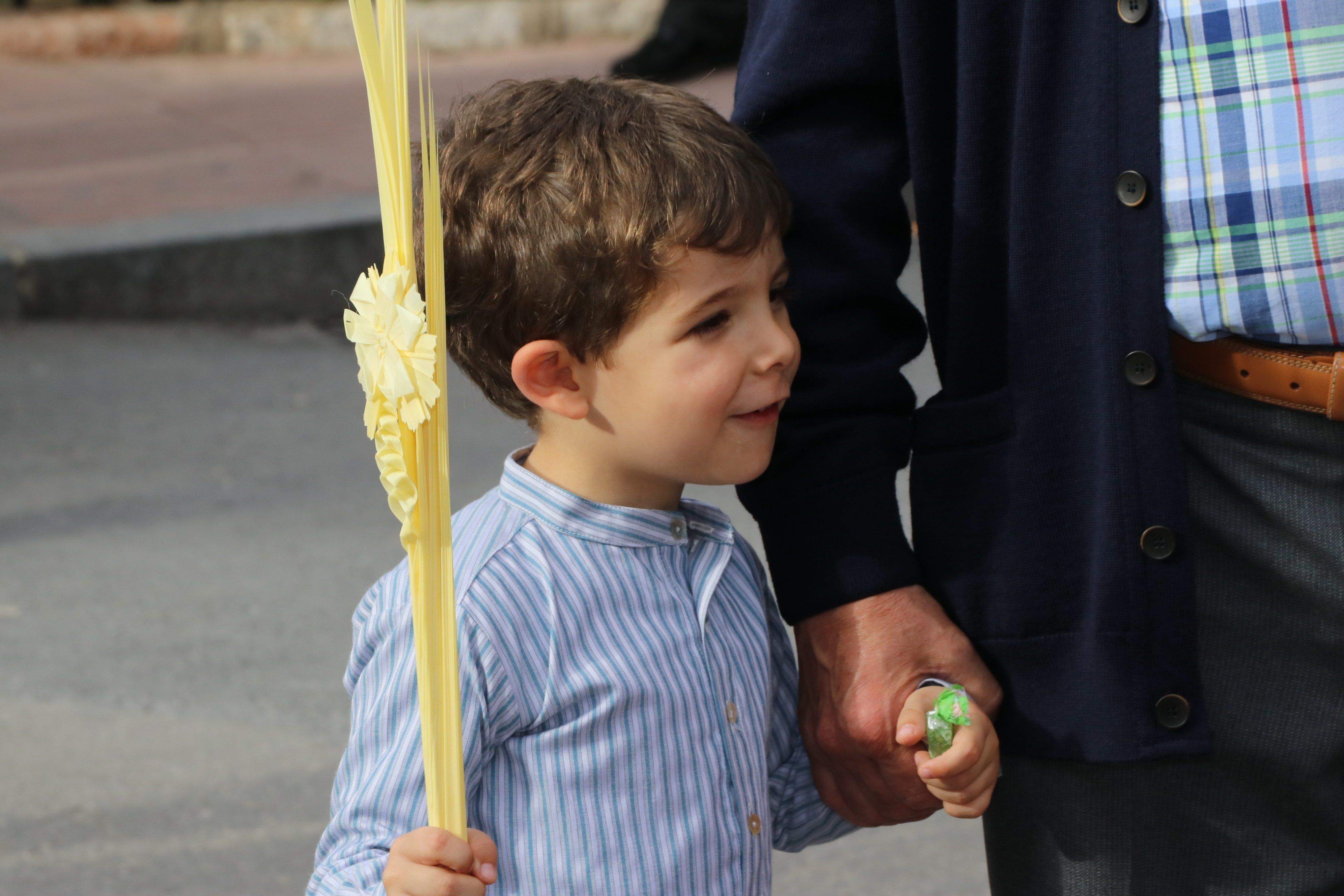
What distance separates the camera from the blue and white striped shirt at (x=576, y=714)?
4.33 feet

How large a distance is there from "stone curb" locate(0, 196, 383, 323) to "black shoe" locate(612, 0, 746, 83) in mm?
3506

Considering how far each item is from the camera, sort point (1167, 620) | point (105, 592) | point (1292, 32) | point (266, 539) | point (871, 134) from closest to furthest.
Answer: point (1292, 32), point (1167, 620), point (871, 134), point (105, 592), point (266, 539)

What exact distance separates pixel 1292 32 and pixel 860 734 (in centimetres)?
67

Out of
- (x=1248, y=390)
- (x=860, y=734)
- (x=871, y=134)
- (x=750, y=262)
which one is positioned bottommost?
(x=860, y=734)

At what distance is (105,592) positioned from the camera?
11.7ft

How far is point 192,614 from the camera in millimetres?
3467

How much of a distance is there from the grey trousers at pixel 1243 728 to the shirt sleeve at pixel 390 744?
51 centimetres

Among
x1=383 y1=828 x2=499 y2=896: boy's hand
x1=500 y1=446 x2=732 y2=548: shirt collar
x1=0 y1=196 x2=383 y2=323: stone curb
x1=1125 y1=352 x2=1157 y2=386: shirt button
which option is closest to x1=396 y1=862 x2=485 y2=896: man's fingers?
x1=383 y1=828 x2=499 y2=896: boy's hand

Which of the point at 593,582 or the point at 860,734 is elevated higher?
the point at 593,582

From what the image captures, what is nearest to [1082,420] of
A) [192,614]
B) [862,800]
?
[862,800]

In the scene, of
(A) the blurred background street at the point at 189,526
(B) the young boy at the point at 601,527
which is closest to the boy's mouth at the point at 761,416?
(B) the young boy at the point at 601,527

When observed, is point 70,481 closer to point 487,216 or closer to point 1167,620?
point 487,216

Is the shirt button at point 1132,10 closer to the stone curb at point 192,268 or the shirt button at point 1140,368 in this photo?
the shirt button at point 1140,368

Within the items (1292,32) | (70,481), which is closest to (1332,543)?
(1292,32)
